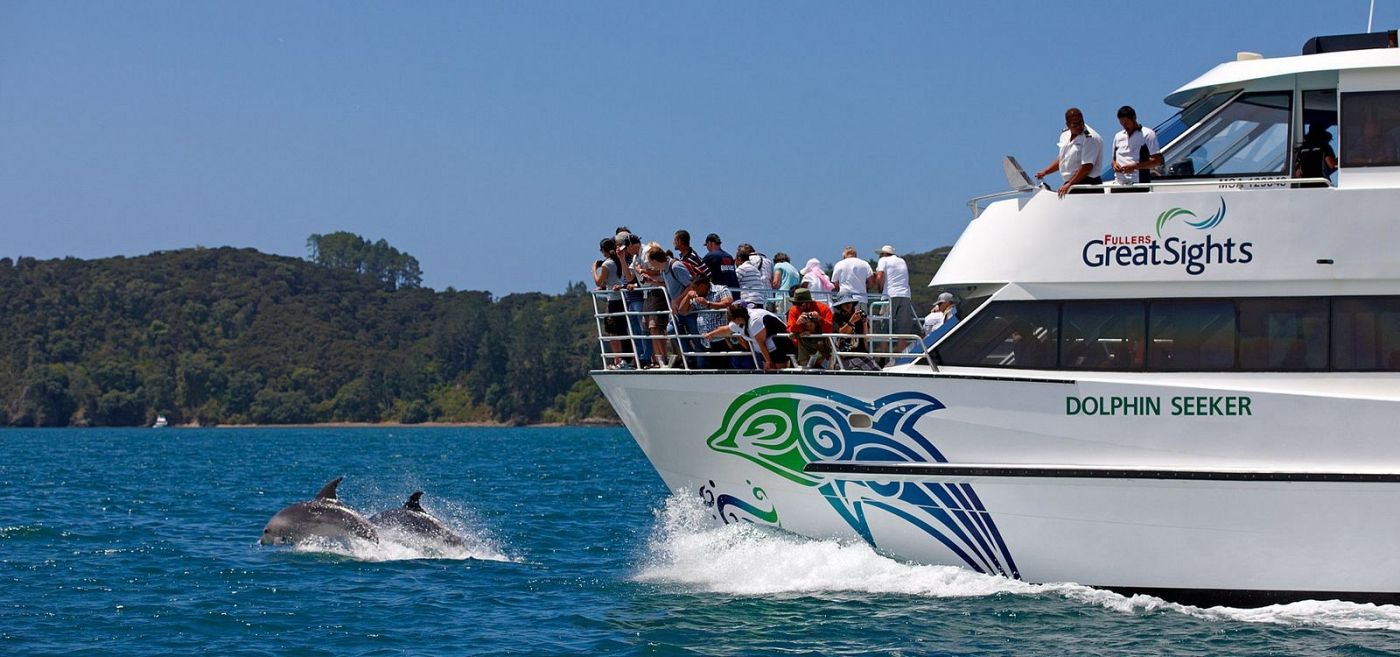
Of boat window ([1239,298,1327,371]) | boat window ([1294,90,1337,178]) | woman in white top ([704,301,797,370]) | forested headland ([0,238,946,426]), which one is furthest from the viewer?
forested headland ([0,238,946,426])

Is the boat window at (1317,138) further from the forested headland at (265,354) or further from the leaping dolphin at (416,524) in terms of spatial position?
the forested headland at (265,354)

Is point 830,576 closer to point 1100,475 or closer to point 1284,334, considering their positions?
point 1100,475

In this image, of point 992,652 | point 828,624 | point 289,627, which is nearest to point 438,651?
point 289,627

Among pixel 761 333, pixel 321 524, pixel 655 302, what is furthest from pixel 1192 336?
pixel 321 524

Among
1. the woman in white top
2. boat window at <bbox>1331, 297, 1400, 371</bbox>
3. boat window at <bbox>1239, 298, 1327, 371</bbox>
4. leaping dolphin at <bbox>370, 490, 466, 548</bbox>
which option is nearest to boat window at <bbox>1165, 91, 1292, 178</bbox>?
boat window at <bbox>1239, 298, 1327, 371</bbox>

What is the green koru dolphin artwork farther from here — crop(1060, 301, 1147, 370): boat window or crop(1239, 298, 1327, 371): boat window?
crop(1239, 298, 1327, 371): boat window

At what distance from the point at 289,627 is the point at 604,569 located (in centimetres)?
408

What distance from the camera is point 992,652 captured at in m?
10.9

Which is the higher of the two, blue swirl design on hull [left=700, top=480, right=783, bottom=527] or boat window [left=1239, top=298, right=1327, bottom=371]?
boat window [left=1239, top=298, right=1327, bottom=371]

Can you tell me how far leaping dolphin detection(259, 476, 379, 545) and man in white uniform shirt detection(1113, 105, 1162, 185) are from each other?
30.1 ft

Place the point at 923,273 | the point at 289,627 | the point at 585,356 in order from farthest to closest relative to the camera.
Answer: the point at 585,356
the point at 923,273
the point at 289,627

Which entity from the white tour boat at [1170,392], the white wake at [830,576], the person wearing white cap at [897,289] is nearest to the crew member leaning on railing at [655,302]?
the white tour boat at [1170,392]

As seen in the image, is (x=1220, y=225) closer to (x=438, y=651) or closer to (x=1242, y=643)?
(x=1242, y=643)

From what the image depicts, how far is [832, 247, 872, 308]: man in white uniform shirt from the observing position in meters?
14.2
